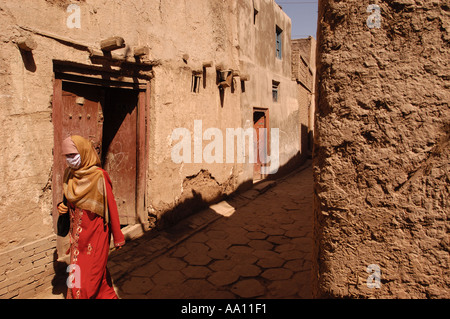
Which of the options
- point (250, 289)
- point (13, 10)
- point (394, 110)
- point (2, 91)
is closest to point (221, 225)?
point (250, 289)

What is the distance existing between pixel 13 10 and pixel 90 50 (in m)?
0.90

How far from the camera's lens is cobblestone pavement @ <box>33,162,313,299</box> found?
355cm

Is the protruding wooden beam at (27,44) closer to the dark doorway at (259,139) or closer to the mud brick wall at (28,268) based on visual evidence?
the mud brick wall at (28,268)

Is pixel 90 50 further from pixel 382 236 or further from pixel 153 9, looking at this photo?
pixel 382 236

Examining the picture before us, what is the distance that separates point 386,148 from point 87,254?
258cm

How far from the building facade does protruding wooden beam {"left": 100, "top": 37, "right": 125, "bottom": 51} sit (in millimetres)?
12

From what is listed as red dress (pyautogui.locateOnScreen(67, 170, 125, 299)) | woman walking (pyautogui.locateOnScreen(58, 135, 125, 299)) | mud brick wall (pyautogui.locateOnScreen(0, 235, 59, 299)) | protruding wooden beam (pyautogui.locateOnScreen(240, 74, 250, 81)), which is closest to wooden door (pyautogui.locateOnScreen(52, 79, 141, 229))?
mud brick wall (pyautogui.locateOnScreen(0, 235, 59, 299))

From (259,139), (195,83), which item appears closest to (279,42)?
(259,139)

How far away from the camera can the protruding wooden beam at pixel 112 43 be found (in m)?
3.87

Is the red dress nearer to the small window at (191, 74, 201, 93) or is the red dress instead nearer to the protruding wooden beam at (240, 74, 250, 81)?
the small window at (191, 74, 201, 93)

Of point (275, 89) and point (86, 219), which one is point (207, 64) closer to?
point (86, 219)

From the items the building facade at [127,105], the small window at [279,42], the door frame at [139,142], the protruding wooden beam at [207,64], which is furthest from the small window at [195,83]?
the small window at [279,42]

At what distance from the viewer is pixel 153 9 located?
4855 mm

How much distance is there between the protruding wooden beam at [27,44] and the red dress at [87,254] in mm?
1563
